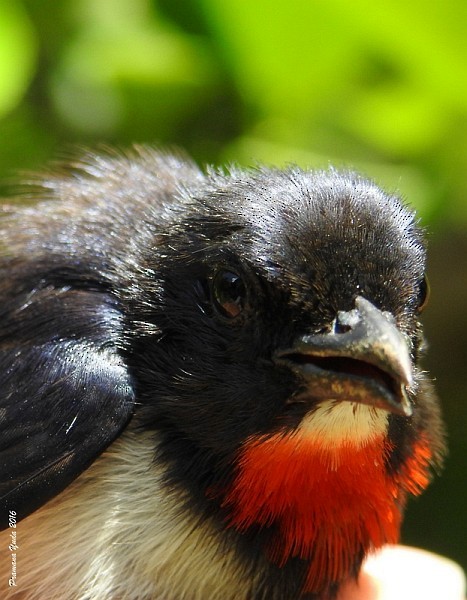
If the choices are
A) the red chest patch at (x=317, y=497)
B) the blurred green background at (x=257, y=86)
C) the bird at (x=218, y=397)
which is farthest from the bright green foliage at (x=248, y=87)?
the red chest patch at (x=317, y=497)

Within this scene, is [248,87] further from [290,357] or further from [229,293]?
[290,357]

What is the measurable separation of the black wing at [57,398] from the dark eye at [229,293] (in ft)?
0.82

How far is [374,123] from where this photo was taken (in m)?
3.00

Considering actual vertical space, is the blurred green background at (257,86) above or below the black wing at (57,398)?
above

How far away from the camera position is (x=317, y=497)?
171 centimetres

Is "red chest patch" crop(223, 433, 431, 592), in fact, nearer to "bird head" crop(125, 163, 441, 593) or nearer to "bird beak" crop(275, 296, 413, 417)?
"bird head" crop(125, 163, 441, 593)

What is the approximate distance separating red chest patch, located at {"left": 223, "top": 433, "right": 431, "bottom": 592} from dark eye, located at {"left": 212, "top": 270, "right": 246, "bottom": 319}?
259mm

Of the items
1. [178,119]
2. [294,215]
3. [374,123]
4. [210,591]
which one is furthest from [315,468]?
→ [178,119]

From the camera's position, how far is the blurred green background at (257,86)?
8.57 ft

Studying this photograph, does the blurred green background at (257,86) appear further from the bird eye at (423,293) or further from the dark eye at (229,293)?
the dark eye at (229,293)

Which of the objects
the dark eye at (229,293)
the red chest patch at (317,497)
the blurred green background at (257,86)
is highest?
the blurred green background at (257,86)

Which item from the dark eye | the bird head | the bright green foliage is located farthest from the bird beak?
the bright green foliage

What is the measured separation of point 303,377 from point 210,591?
571mm

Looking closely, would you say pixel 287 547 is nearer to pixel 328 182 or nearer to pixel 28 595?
pixel 28 595
